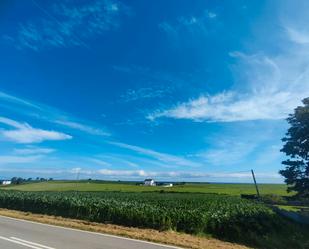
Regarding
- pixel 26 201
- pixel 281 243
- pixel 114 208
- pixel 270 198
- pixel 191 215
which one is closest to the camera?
pixel 281 243

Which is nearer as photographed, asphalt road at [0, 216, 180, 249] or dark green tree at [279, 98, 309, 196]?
asphalt road at [0, 216, 180, 249]

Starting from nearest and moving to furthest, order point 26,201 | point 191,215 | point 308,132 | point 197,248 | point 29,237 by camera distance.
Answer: point 197,248 → point 29,237 → point 191,215 → point 26,201 → point 308,132

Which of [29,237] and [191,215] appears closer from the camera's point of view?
[29,237]

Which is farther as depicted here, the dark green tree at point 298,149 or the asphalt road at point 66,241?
the dark green tree at point 298,149

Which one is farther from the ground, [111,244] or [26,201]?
[26,201]

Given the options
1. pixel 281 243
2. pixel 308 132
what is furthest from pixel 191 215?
pixel 308 132

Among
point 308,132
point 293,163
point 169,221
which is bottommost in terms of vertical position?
point 169,221

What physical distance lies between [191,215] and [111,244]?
6.65 metres

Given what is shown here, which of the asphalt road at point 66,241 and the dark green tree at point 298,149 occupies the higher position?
the dark green tree at point 298,149

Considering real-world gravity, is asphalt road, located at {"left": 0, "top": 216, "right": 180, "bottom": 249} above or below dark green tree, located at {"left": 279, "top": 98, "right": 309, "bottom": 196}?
below

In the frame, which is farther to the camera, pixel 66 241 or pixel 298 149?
pixel 298 149

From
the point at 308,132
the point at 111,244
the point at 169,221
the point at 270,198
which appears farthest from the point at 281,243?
the point at 270,198

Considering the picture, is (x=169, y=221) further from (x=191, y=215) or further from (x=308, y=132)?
(x=308, y=132)

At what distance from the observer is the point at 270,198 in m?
57.6
